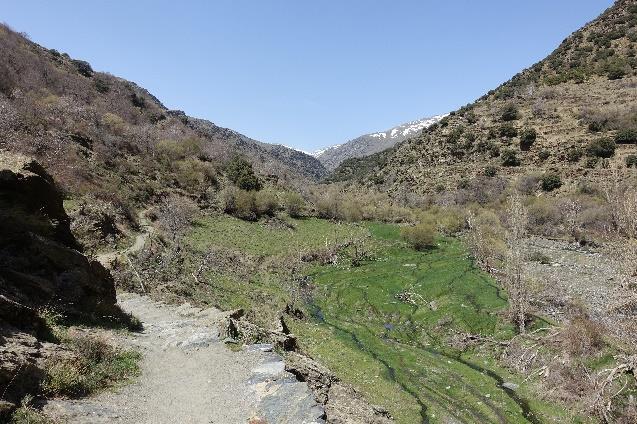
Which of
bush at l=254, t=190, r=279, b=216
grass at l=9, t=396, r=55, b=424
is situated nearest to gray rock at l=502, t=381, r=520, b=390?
grass at l=9, t=396, r=55, b=424

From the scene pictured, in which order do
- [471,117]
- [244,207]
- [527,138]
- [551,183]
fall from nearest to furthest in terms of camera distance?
[244,207], [551,183], [527,138], [471,117]

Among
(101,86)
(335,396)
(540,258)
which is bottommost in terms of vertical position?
(540,258)

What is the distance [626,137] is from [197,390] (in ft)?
235

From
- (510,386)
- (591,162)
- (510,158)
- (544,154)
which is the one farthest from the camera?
(510,158)

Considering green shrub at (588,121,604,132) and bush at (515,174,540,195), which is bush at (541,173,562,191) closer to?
bush at (515,174,540,195)

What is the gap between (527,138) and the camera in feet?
242

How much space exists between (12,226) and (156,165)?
44.0 metres

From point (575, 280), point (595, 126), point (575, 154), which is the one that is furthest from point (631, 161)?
point (575, 280)

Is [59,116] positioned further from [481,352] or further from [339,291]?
[481,352]

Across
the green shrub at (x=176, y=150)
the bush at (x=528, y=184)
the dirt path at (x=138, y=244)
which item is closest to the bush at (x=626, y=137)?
the bush at (x=528, y=184)

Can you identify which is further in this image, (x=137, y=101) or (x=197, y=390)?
(x=137, y=101)

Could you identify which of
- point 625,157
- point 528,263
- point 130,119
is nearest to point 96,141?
point 130,119

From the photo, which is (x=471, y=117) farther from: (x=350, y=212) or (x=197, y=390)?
(x=197, y=390)

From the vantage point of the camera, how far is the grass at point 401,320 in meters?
17.7
